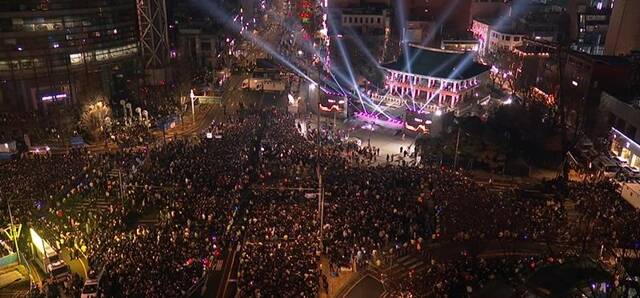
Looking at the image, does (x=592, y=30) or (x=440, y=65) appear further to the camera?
(x=592, y=30)

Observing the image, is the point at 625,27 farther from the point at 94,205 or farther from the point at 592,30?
the point at 94,205

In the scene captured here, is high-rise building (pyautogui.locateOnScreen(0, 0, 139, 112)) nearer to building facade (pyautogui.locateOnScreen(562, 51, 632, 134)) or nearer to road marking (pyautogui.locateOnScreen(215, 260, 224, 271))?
road marking (pyautogui.locateOnScreen(215, 260, 224, 271))

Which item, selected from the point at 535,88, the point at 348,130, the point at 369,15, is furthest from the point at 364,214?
the point at 369,15

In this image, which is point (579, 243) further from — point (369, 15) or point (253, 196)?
point (369, 15)

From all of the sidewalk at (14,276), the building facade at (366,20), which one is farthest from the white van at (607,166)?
the building facade at (366,20)

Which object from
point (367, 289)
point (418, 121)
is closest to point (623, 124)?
point (418, 121)

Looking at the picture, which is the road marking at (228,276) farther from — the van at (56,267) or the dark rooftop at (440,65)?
the dark rooftop at (440,65)
